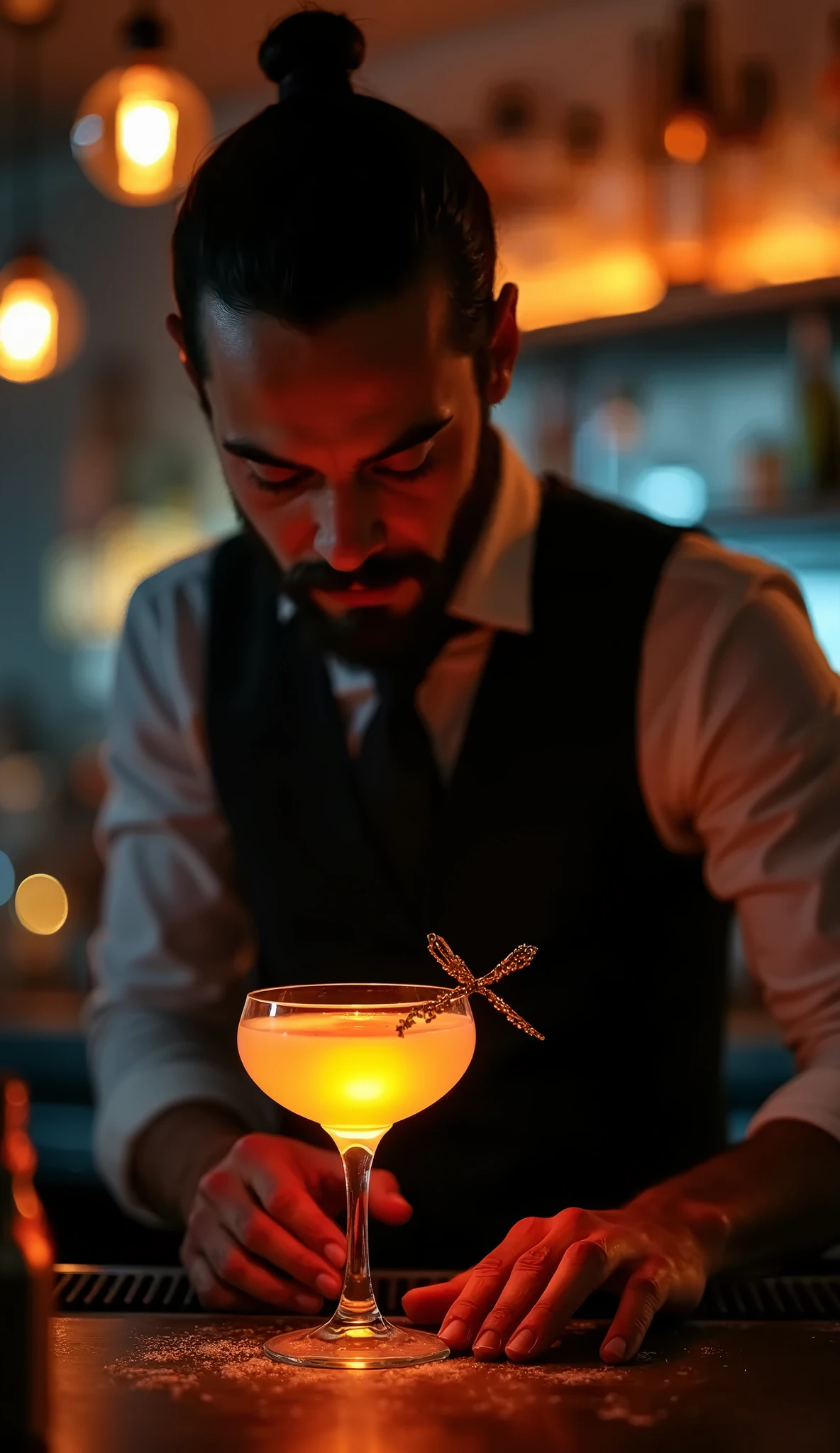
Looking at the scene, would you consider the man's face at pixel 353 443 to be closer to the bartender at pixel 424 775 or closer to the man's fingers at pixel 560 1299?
the bartender at pixel 424 775

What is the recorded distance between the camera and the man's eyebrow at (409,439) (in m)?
1.46

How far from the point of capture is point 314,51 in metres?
1.58

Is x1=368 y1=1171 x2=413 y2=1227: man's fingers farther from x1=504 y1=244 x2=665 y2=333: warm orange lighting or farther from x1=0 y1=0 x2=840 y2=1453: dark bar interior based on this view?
x1=504 y1=244 x2=665 y2=333: warm orange lighting

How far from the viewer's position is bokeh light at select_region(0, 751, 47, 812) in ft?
16.7

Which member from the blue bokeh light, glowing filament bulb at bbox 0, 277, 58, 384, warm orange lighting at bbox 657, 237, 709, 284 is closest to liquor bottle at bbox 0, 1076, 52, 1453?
glowing filament bulb at bbox 0, 277, 58, 384

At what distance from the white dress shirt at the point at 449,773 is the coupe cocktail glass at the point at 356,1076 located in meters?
0.46

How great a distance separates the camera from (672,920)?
184 centimetres

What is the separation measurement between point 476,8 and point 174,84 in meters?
1.85

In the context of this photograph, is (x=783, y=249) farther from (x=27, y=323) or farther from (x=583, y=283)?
(x=27, y=323)

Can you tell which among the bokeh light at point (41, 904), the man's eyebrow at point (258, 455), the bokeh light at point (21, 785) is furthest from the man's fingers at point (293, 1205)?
the bokeh light at point (21, 785)

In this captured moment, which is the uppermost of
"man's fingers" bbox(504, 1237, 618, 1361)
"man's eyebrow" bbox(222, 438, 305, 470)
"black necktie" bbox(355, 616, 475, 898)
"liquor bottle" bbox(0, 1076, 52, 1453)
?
"man's eyebrow" bbox(222, 438, 305, 470)

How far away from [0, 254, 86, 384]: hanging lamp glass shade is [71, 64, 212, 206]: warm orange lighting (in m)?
0.64

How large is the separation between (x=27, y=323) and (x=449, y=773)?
197cm

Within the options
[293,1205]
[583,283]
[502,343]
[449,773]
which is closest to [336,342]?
[502,343]
